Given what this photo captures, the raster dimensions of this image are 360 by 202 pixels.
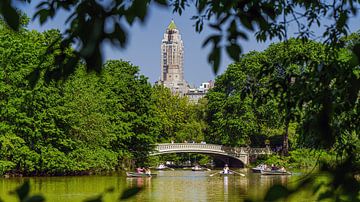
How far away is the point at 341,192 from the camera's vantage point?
2.31 metres

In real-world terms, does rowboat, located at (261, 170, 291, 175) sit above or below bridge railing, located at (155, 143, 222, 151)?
below

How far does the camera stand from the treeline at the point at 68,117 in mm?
29750

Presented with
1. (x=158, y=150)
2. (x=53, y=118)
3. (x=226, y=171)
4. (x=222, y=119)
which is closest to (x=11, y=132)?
(x=53, y=118)

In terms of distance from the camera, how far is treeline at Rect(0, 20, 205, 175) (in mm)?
29750

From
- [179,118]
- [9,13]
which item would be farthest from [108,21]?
[179,118]

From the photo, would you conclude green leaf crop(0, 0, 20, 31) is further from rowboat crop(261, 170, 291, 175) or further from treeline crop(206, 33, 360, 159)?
rowboat crop(261, 170, 291, 175)

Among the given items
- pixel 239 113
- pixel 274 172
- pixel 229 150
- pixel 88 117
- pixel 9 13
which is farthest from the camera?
pixel 229 150

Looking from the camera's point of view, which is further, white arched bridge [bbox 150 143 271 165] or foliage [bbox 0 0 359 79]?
white arched bridge [bbox 150 143 271 165]

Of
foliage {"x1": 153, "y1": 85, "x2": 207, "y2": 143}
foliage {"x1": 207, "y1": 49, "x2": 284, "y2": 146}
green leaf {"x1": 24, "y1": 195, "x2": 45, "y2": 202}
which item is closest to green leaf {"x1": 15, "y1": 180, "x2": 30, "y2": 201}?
green leaf {"x1": 24, "y1": 195, "x2": 45, "y2": 202}

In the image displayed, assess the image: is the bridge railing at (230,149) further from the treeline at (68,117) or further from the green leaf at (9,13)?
the green leaf at (9,13)

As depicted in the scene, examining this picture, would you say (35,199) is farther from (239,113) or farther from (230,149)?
(230,149)

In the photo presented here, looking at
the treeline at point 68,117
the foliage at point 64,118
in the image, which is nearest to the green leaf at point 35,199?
the treeline at point 68,117

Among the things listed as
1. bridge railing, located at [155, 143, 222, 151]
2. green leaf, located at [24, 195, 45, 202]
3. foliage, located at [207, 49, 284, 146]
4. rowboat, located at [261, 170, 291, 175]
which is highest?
foliage, located at [207, 49, 284, 146]

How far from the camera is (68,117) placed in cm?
3306
